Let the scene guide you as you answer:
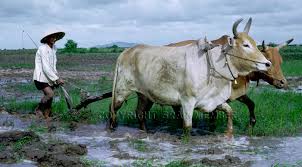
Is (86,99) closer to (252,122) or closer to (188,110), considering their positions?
(188,110)

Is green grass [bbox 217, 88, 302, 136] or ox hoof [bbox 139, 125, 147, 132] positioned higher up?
green grass [bbox 217, 88, 302, 136]

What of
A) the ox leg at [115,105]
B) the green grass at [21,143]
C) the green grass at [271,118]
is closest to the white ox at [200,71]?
the ox leg at [115,105]

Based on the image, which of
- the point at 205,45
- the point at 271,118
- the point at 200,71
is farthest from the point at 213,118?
the point at 205,45

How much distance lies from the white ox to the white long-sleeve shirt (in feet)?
7.36

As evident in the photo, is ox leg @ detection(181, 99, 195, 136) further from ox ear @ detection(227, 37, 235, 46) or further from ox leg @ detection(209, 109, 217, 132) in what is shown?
ox leg @ detection(209, 109, 217, 132)

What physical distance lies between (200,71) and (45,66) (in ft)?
11.0

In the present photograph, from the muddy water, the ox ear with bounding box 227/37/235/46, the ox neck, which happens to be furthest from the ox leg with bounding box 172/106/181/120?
the ox ear with bounding box 227/37/235/46

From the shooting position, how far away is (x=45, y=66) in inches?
395

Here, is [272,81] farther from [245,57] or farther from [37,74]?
[37,74]

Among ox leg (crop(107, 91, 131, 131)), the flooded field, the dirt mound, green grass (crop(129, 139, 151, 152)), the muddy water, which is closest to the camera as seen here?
Result: the dirt mound

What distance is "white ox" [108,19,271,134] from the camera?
27.0ft

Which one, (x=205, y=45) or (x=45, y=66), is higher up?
(x=205, y=45)

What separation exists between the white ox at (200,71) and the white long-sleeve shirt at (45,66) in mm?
2243

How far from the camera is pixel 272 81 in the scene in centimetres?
913
